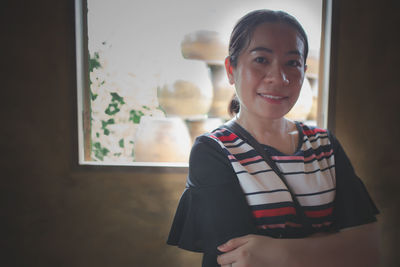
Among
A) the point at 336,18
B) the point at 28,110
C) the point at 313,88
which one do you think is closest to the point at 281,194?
the point at 313,88

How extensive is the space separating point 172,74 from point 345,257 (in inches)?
42.8

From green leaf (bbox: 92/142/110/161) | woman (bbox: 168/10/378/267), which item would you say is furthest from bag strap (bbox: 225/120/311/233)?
green leaf (bbox: 92/142/110/161)

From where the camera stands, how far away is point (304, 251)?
0.61 m

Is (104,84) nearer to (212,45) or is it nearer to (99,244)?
(212,45)

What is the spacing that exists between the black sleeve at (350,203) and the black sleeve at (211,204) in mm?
279

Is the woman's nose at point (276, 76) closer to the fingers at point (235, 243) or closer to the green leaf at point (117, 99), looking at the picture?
the fingers at point (235, 243)

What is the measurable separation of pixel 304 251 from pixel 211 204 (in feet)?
0.89

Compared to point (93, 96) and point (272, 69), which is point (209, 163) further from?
point (93, 96)

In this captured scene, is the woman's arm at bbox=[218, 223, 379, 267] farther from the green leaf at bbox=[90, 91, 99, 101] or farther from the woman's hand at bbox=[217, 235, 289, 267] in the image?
the green leaf at bbox=[90, 91, 99, 101]

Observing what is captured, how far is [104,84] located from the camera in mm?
1317

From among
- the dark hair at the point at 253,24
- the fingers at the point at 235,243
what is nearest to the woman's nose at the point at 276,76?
the dark hair at the point at 253,24

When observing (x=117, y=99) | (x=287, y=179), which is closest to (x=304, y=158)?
(x=287, y=179)

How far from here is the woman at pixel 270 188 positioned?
611mm

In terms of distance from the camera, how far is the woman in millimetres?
611
